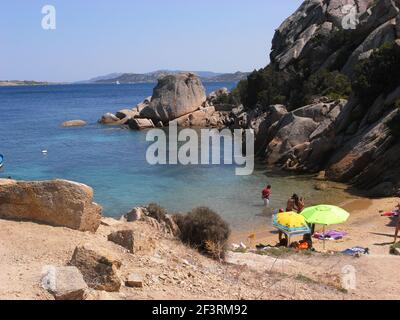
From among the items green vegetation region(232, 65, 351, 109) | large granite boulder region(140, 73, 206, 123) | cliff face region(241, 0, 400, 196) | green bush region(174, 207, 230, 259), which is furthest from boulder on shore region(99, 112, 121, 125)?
green bush region(174, 207, 230, 259)

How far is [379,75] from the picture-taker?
29.8 metres

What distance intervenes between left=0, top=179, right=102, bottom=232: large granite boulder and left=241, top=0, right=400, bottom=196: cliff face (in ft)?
57.6

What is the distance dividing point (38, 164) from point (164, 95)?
86.5 feet

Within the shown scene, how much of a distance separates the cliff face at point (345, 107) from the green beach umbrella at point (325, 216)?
8.57 metres

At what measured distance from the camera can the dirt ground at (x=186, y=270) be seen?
9203 mm

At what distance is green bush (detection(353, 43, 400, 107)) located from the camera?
29.4 metres

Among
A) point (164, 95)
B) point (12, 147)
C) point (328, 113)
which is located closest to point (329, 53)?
point (328, 113)

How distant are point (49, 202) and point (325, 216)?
943cm

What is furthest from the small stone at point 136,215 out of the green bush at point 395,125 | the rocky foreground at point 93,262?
the green bush at point 395,125

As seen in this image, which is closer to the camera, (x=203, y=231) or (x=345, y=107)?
(x=203, y=231)

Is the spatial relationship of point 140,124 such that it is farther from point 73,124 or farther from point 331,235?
point 331,235

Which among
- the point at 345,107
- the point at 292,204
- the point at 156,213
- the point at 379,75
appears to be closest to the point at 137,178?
the point at 345,107

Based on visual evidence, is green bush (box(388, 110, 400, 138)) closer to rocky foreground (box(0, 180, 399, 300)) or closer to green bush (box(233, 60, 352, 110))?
green bush (box(233, 60, 352, 110))

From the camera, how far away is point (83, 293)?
26.3 feet
